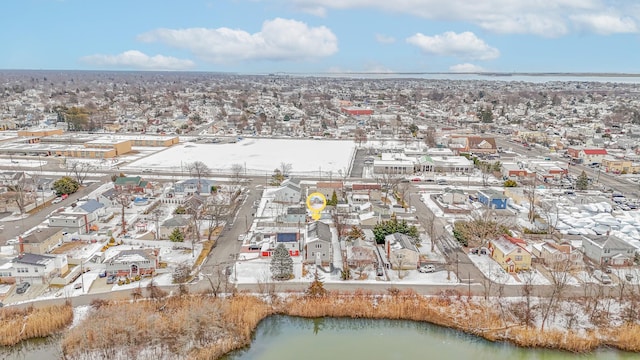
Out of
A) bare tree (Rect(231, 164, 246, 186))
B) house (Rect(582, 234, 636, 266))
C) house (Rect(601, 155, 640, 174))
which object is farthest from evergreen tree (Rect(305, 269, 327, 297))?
house (Rect(601, 155, 640, 174))

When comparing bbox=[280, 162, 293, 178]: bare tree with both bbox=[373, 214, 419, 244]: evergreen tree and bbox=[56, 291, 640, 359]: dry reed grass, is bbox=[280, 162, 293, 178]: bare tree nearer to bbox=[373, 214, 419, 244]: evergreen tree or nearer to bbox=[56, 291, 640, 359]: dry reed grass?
bbox=[373, 214, 419, 244]: evergreen tree

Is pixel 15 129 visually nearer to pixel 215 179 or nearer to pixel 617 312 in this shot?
pixel 215 179

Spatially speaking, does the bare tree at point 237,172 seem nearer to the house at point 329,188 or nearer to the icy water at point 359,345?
the house at point 329,188

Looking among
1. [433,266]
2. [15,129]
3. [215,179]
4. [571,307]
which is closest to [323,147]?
[215,179]

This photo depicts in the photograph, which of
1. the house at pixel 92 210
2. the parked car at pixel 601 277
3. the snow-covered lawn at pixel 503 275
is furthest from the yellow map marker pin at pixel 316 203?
the parked car at pixel 601 277

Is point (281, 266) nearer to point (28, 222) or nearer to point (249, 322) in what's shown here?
point (249, 322)

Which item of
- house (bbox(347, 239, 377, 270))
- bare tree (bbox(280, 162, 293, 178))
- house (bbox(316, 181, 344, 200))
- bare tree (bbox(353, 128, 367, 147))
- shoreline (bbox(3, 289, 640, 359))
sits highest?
bare tree (bbox(353, 128, 367, 147))
